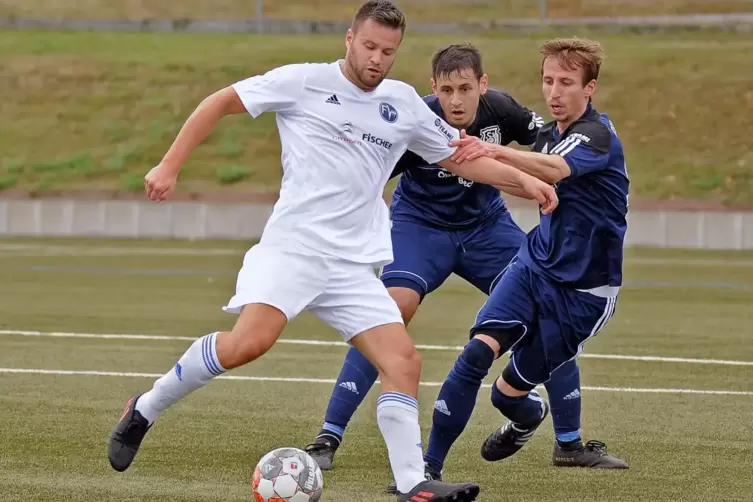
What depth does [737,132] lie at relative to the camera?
30391 millimetres

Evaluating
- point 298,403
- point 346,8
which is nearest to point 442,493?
point 298,403

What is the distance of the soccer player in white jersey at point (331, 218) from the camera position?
20.8 feet

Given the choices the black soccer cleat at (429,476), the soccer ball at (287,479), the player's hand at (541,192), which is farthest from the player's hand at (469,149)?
the soccer ball at (287,479)

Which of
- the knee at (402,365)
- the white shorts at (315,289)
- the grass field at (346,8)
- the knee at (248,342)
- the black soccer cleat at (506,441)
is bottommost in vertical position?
the black soccer cleat at (506,441)

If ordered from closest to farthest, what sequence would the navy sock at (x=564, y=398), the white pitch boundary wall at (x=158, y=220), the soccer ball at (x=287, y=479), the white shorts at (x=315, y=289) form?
1. the soccer ball at (x=287, y=479)
2. the white shorts at (x=315, y=289)
3. the navy sock at (x=564, y=398)
4. the white pitch boundary wall at (x=158, y=220)

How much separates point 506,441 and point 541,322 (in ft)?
2.08

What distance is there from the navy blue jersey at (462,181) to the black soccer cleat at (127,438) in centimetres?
239

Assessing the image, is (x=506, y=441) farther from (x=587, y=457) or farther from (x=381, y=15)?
(x=381, y=15)

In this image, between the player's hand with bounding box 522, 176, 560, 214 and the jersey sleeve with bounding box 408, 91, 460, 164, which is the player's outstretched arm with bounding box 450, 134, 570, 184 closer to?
the jersey sleeve with bounding box 408, 91, 460, 164

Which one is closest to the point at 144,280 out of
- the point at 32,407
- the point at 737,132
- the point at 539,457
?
the point at 32,407

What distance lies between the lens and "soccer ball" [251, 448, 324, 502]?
614 cm

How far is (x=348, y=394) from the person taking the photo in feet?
25.3

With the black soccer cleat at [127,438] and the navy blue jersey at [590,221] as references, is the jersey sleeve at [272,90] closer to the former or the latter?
the navy blue jersey at [590,221]

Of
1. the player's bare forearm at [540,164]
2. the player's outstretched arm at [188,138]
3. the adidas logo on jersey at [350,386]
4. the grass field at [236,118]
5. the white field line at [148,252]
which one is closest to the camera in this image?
the player's outstretched arm at [188,138]
